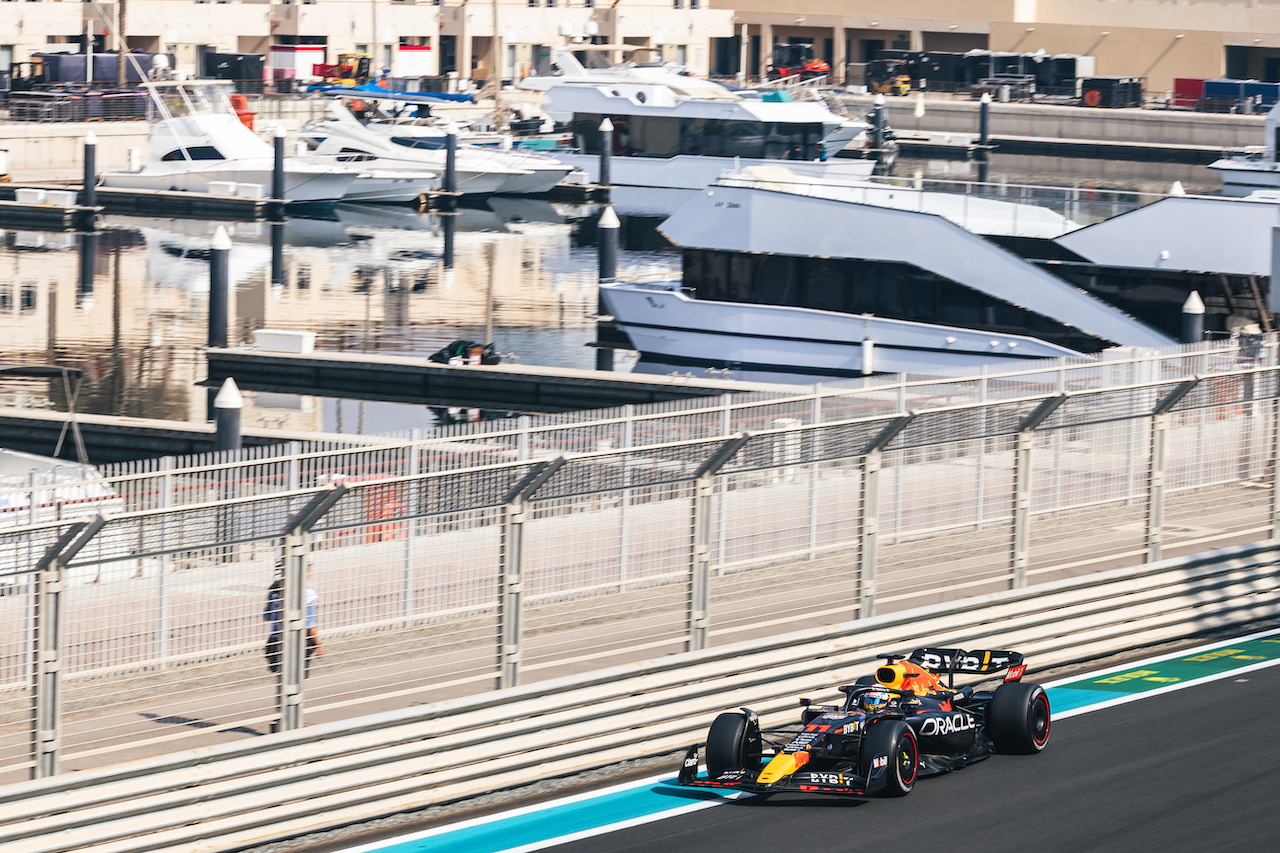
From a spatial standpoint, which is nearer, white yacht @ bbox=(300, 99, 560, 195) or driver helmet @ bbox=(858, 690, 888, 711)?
driver helmet @ bbox=(858, 690, 888, 711)

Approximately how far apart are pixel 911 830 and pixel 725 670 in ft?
7.22

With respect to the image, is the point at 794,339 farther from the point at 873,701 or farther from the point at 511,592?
the point at 511,592

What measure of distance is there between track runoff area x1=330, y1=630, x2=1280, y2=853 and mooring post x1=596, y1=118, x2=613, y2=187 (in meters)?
51.9

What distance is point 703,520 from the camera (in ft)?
40.7

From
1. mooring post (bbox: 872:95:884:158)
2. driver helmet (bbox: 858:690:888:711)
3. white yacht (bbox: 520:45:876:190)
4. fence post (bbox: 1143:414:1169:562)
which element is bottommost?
driver helmet (bbox: 858:690:888:711)

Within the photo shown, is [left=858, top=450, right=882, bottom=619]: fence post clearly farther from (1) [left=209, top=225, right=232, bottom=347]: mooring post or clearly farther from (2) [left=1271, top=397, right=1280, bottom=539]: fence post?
(1) [left=209, top=225, right=232, bottom=347]: mooring post

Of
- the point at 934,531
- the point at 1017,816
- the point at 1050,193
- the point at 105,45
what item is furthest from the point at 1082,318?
the point at 105,45

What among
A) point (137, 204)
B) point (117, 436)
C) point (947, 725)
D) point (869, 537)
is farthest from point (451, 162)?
point (947, 725)

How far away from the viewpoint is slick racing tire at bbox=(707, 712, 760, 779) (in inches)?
458

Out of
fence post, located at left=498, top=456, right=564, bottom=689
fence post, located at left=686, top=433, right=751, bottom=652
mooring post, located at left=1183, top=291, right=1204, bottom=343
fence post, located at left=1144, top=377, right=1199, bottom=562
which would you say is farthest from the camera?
mooring post, located at left=1183, top=291, right=1204, bottom=343

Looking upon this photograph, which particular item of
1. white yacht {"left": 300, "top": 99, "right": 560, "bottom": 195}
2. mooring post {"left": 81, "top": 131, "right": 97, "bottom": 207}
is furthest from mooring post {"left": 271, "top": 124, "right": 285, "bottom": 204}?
mooring post {"left": 81, "top": 131, "right": 97, "bottom": 207}

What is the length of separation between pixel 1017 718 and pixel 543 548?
11.2ft

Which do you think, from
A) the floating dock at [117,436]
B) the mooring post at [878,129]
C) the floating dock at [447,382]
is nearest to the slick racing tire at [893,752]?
the floating dock at [117,436]

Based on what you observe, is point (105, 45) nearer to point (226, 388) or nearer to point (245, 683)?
point (226, 388)
